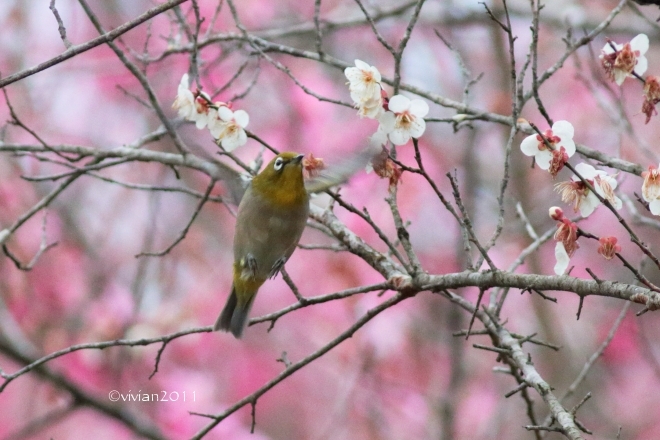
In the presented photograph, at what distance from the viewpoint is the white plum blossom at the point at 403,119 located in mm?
2131

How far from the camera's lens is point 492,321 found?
231cm

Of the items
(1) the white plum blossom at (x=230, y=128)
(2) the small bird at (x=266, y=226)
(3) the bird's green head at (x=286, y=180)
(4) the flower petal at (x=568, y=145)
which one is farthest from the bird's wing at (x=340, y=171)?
(4) the flower petal at (x=568, y=145)

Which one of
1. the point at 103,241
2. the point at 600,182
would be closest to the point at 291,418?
the point at 103,241

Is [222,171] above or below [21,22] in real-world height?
below

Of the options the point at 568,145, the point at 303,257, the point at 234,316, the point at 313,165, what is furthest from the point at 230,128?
the point at 303,257

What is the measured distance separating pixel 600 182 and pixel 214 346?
15.8 feet

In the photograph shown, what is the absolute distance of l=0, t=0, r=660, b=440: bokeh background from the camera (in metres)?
5.12

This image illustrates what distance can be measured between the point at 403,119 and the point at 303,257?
4179mm

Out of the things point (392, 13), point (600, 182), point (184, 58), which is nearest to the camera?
point (600, 182)

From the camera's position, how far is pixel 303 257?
246 inches

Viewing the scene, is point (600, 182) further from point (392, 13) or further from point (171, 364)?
point (171, 364)

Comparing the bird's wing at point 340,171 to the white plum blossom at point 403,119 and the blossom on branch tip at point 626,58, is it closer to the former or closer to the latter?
the white plum blossom at point 403,119

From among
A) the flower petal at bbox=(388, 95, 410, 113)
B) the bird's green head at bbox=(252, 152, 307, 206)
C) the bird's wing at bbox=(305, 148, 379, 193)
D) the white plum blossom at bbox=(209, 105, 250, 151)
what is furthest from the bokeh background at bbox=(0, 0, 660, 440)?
the flower petal at bbox=(388, 95, 410, 113)

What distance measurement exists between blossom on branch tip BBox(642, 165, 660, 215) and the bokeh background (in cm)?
261
